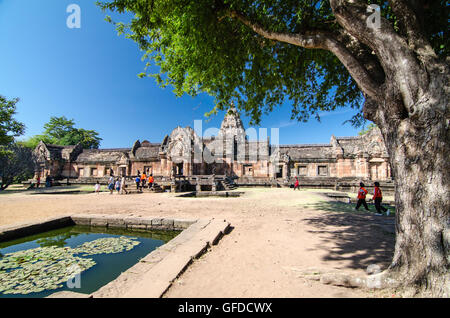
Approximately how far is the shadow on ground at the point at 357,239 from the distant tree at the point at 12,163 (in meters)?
31.2

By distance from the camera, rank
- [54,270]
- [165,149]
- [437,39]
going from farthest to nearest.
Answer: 1. [165,149]
2. [437,39]
3. [54,270]

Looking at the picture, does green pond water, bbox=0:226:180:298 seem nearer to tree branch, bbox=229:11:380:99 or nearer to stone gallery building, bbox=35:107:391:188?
tree branch, bbox=229:11:380:99

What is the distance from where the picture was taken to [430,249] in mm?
2572

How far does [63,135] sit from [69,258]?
2105 inches

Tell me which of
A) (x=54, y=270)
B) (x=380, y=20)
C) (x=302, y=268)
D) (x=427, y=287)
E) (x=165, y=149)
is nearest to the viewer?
(x=427, y=287)

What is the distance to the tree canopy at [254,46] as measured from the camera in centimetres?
494

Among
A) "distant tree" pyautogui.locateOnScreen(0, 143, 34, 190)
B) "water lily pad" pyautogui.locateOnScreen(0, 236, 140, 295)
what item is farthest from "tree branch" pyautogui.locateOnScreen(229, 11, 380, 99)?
"distant tree" pyautogui.locateOnScreen(0, 143, 34, 190)

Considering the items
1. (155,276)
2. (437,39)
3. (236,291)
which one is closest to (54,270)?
(155,276)

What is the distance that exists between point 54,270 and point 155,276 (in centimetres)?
269

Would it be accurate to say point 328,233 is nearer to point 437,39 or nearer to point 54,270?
point 437,39

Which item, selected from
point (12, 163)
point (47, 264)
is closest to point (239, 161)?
point (47, 264)

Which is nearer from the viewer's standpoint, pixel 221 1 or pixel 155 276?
pixel 155 276

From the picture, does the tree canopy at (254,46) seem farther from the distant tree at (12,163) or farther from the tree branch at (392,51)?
the distant tree at (12,163)

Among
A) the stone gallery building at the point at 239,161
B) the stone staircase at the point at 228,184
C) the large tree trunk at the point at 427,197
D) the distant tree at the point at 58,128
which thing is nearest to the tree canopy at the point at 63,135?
the distant tree at the point at 58,128
